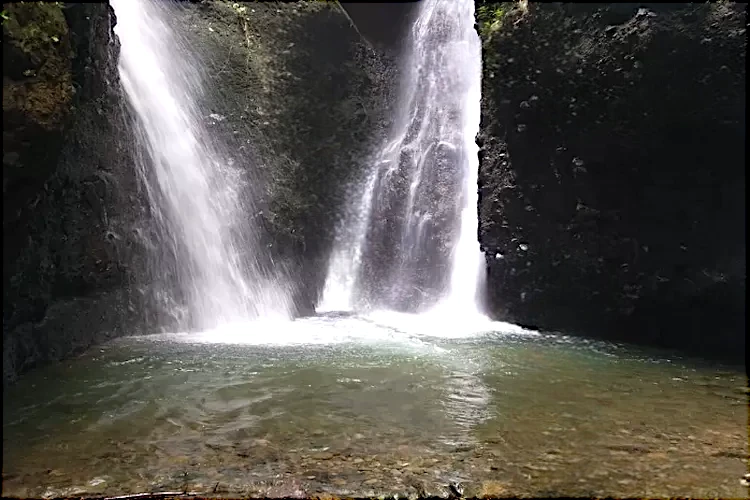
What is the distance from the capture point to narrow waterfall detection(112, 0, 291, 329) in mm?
10461

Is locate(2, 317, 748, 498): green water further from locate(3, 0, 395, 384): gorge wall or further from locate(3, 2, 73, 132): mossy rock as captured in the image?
locate(3, 2, 73, 132): mossy rock

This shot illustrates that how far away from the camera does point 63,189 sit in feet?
25.1

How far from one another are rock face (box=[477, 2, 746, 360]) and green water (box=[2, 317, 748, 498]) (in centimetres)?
208

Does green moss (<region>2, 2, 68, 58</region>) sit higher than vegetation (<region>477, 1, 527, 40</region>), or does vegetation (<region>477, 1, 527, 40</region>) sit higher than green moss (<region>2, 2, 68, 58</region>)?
vegetation (<region>477, 1, 527, 40</region>)

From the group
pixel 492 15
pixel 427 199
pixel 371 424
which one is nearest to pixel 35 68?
pixel 371 424

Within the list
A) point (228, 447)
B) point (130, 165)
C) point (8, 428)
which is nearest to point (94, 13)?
point (130, 165)

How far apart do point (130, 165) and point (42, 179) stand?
13.3ft

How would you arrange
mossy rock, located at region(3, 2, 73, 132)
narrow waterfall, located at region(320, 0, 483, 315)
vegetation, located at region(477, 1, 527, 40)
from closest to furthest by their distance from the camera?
mossy rock, located at region(3, 2, 73, 132), vegetation, located at region(477, 1, 527, 40), narrow waterfall, located at region(320, 0, 483, 315)

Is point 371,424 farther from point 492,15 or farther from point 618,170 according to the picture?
point 492,15

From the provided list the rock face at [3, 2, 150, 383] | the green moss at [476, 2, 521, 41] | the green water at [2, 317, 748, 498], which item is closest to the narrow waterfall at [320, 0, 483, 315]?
the green moss at [476, 2, 521, 41]

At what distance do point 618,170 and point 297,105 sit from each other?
351 inches

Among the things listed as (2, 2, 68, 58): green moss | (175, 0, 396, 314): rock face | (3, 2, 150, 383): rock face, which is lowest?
(3, 2, 150, 383): rock face

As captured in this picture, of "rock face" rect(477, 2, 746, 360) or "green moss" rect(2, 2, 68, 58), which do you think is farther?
"rock face" rect(477, 2, 746, 360)

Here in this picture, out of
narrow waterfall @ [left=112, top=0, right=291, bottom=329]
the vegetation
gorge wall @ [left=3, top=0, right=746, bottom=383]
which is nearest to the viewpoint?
gorge wall @ [left=3, top=0, right=746, bottom=383]
